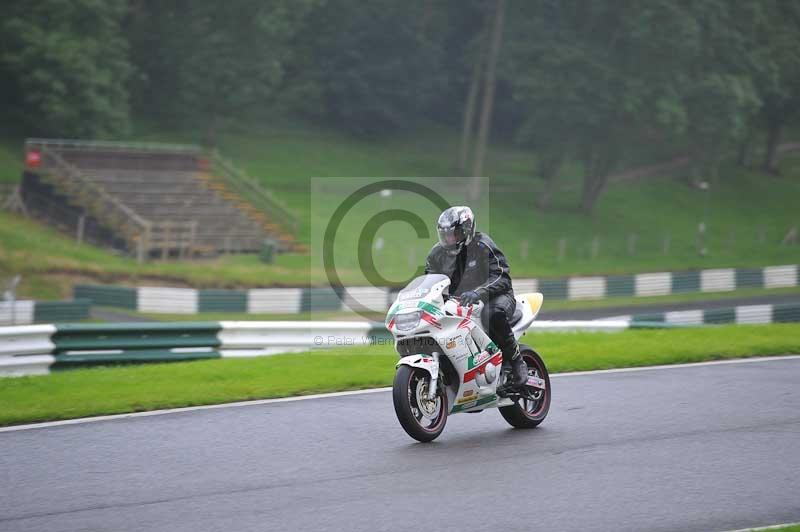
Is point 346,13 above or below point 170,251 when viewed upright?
above

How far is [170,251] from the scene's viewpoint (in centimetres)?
3575

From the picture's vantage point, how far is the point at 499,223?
4925cm

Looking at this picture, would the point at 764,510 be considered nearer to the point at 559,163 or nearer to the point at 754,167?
the point at 559,163

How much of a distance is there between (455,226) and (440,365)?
123cm

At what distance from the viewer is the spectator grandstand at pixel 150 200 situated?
35.6 meters

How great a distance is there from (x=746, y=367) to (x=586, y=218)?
39526 mm

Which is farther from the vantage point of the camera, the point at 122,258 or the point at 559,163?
the point at 559,163

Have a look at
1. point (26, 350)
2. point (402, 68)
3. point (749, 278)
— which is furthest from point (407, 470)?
point (402, 68)

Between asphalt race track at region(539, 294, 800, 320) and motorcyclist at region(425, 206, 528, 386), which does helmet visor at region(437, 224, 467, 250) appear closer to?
motorcyclist at region(425, 206, 528, 386)

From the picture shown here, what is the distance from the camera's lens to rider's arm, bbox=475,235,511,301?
9.79 metres

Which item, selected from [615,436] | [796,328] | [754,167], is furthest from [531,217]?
[615,436]

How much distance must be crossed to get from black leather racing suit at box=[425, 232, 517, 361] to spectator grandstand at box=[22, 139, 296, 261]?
25587mm

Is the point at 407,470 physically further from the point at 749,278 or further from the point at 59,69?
the point at 59,69

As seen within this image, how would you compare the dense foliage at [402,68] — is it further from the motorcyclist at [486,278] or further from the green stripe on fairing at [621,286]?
the motorcyclist at [486,278]
